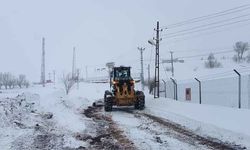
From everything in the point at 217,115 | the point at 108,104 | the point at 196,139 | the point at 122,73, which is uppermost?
the point at 122,73

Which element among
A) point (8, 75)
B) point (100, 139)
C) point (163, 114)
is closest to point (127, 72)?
point (163, 114)

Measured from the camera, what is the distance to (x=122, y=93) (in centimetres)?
3250

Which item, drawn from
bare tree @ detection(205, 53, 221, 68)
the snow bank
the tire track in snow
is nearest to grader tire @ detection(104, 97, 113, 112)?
the snow bank

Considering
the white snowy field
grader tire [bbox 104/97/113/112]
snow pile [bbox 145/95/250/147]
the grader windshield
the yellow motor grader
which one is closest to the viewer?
the white snowy field

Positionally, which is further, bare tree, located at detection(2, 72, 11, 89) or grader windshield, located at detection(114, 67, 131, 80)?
bare tree, located at detection(2, 72, 11, 89)

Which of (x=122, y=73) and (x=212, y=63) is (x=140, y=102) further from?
(x=212, y=63)

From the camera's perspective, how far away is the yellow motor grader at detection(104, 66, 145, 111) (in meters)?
31.9

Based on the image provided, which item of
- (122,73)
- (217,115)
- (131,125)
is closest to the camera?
(131,125)

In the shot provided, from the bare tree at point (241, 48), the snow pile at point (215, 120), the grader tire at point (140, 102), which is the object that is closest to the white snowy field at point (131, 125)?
the snow pile at point (215, 120)

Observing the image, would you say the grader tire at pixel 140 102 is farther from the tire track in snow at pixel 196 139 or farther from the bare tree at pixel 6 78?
the bare tree at pixel 6 78

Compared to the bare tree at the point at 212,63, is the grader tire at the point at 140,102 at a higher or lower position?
lower

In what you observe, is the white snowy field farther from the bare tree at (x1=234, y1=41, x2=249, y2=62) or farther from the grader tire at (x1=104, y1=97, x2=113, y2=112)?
the bare tree at (x1=234, y1=41, x2=249, y2=62)

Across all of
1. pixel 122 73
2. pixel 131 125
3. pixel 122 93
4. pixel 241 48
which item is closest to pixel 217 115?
pixel 131 125

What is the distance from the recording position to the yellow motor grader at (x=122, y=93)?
31.9 meters
